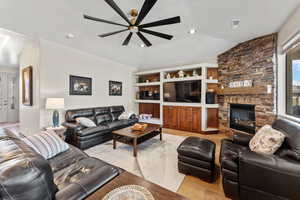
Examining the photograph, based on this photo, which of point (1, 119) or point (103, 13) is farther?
point (1, 119)

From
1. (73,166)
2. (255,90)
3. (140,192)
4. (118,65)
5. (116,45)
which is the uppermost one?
(116,45)

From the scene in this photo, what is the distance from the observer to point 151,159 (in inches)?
106

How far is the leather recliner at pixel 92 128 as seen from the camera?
10.5 feet

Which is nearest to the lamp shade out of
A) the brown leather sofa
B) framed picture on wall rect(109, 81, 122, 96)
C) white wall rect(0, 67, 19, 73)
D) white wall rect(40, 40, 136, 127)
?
white wall rect(40, 40, 136, 127)

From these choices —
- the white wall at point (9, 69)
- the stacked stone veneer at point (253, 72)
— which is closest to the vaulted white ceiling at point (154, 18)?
the stacked stone veneer at point (253, 72)

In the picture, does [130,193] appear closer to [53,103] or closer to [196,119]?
[53,103]

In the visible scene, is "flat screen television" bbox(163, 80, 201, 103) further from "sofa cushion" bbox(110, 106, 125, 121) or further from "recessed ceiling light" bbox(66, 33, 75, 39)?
A: "recessed ceiling light" bbox(66, 33, 75, 39)

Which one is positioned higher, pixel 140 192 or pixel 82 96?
pixel 82 96

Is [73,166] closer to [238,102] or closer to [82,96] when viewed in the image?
[82,96]

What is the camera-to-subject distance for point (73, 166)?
1.54m

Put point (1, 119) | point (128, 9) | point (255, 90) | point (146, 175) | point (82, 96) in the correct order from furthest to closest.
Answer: point (1, 119)
point (82, 96)
point (255, 90)
point (128, 9)
point (146, 175)

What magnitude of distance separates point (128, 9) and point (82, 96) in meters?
3.02

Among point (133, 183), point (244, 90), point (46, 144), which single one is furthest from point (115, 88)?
point (133, 183)

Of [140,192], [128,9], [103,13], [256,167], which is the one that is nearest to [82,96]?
[103,13]
